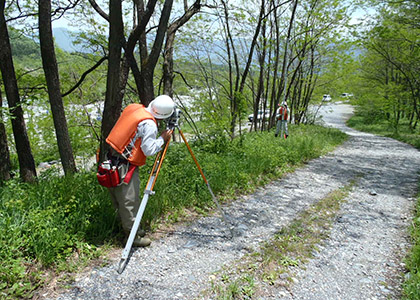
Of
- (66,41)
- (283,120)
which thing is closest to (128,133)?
(66,41)

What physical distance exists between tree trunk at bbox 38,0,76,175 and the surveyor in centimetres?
214

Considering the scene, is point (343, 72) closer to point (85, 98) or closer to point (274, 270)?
point (85, 98)

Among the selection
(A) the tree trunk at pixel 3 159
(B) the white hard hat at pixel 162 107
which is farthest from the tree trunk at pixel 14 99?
(B) the white hard hat at pixel 162 107

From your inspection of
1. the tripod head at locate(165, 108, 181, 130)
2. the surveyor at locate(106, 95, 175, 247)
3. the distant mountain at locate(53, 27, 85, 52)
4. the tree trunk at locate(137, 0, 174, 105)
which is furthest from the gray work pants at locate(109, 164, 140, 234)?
the distant mountain at locate(53, 27, 85, 52)

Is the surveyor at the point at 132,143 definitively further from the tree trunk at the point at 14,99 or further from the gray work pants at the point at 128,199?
the tree trunk at the point at 14,99

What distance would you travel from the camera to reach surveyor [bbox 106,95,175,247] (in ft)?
10.7

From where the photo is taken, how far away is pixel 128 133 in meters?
3.24

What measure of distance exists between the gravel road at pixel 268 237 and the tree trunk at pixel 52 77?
8.53 ft

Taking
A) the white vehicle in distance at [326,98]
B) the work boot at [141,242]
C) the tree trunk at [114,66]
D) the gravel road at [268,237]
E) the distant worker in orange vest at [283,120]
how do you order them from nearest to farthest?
1. the gravel road at [268,237]
2. the work boot at [141,242]
3. the tree trunk at [114,66]
4. the distant worker in orange vest at [283,120]
5. the white vehicle in distance at [326,98]

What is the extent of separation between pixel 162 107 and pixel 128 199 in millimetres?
1211

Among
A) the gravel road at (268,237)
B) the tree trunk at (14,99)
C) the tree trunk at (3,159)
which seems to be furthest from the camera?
the tree trunk at (3,159)

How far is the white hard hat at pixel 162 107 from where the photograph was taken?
3.31 m

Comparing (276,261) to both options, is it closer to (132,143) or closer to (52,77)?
(132,143)

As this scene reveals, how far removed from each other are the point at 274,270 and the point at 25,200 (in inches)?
133
